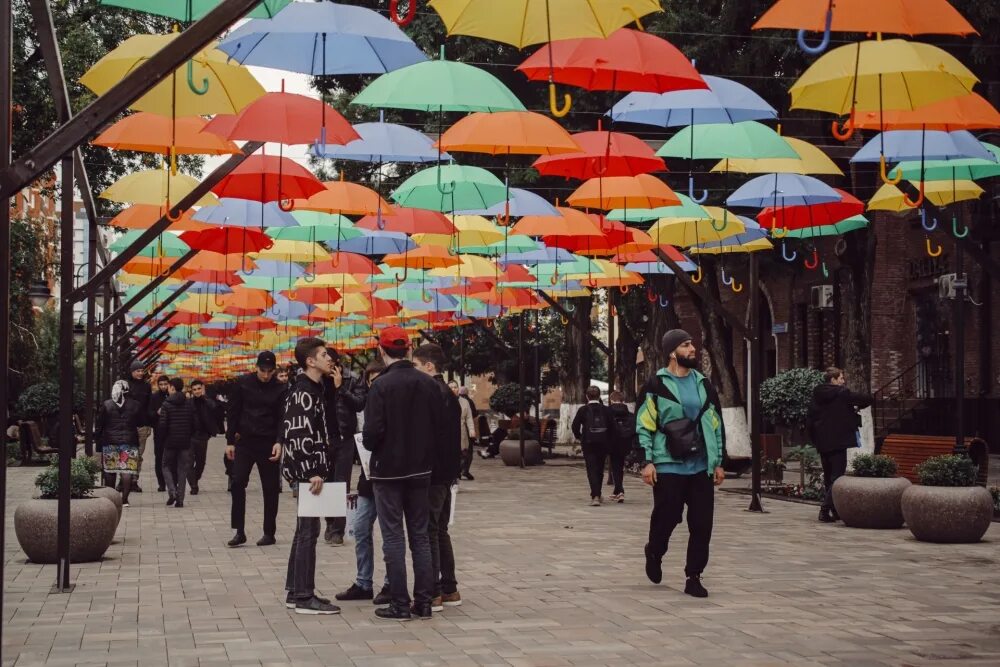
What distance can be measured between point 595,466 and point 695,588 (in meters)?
9.74

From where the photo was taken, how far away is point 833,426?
16.5 m

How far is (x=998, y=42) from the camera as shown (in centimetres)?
1964

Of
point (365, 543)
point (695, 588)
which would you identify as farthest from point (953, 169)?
point (365, 543)

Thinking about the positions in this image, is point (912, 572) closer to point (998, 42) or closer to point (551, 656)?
point (551, 656)

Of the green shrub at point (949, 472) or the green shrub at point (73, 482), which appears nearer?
the green shrub at point (73, 482)

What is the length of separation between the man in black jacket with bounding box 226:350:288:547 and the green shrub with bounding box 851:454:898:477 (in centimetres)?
665

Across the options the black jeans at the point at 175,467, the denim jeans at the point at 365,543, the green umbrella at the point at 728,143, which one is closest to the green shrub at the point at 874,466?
the green umbrella at the point at 728,143

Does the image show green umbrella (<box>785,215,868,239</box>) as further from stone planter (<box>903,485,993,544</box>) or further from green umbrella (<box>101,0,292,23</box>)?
green umbrella (<box>101,0,292,23</box>)

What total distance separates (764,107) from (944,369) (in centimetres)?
2059

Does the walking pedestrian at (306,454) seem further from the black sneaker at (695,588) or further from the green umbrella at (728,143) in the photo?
the green umbrella at (728,143)

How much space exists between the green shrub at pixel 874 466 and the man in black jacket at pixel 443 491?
7.34 m

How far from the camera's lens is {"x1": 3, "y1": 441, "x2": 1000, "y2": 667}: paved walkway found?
8.14m

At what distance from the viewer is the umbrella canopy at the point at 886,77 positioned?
10797 mm

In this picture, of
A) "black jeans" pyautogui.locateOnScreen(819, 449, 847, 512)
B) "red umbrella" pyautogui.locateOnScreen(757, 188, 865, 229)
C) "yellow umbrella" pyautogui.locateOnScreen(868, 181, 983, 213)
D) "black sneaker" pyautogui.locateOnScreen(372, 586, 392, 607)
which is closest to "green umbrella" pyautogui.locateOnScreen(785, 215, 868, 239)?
"red umbrella" pyautogui.locateOnScreen(757, 188, 865, 229)
